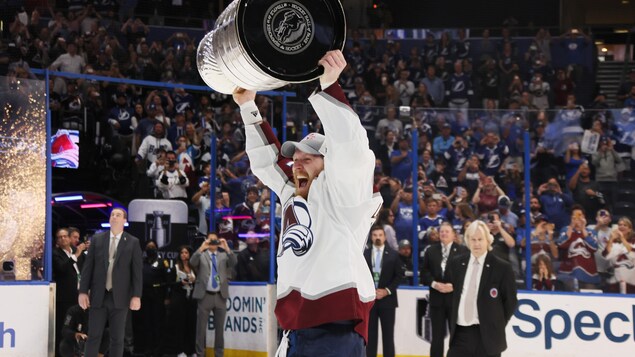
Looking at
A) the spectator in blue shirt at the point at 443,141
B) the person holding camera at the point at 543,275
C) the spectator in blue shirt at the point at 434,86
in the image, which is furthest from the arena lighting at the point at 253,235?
the spectator in blue shirt at the point at 434,86

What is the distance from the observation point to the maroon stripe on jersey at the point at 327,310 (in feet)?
12.7

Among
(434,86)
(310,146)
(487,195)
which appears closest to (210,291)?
(487,195)

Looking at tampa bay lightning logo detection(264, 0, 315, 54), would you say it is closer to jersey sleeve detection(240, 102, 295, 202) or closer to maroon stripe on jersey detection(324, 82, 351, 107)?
maroon stripe on jersey detection(324, 82, 351, 107)

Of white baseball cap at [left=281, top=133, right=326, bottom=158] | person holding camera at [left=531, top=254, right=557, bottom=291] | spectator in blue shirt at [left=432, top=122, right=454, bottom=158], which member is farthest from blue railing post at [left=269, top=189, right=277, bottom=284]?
white baseball cap at [left=281, top=133, right=326, bottom=158]

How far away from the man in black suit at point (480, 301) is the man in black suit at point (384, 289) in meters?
2.33

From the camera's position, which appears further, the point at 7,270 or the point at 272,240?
the point at 272,240

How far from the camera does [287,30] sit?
380cm

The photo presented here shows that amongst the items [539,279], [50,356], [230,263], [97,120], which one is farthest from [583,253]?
[97,120]

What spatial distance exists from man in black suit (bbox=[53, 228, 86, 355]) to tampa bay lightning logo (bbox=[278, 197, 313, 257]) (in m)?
6.78

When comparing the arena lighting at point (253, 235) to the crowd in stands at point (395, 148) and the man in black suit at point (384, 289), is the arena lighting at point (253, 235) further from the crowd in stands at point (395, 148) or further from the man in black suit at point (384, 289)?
the man in black suit at point (384, 289)

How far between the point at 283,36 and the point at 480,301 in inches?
160

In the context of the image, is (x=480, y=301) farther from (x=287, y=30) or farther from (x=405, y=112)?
(x=287, y=30)

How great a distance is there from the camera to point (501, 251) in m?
10.3

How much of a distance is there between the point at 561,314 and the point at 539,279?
0.43 metres
